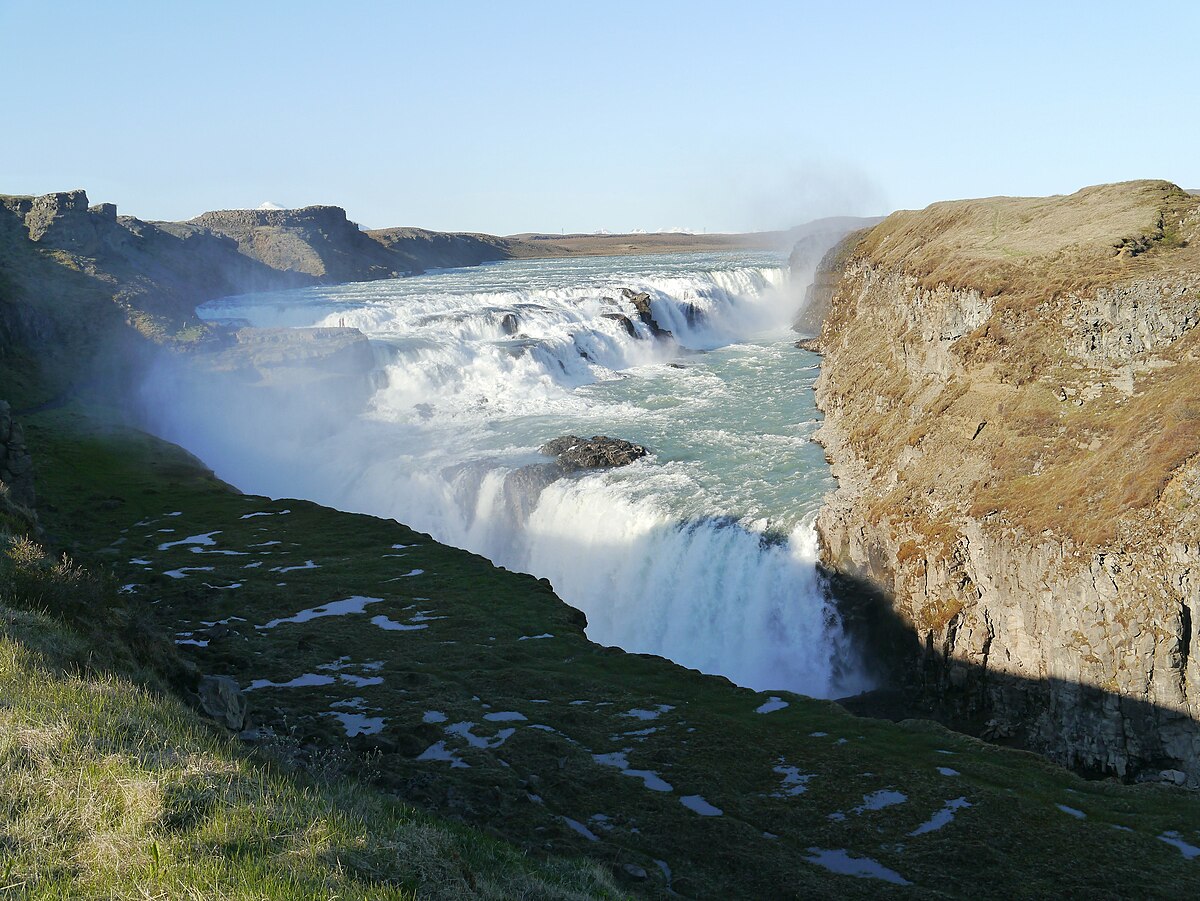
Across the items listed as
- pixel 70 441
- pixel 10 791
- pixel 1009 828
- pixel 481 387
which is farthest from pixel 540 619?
pixel 481 387

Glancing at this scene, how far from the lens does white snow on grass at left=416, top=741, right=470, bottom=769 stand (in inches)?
731

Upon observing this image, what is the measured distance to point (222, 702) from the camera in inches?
639

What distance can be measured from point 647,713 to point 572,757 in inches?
153

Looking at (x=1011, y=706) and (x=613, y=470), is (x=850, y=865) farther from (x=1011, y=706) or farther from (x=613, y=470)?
(x=613, y=470)

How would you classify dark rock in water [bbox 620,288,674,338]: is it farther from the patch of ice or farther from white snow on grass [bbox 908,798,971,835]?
white snow on grass [bbox 908,798,971,835]

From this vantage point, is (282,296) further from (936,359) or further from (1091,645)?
(1091,645)

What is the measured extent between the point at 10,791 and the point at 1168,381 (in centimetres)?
3415

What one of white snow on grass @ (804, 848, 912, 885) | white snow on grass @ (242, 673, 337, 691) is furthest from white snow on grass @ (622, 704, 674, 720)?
white snow on grass @ (242, 673, 337, 691)

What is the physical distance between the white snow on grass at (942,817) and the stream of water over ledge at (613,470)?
630 inches

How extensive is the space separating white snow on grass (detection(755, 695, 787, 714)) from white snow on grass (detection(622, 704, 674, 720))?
8.94 feet

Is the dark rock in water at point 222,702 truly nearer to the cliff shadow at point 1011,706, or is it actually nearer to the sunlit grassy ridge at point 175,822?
the sunlit grassy ridge at point 175,822

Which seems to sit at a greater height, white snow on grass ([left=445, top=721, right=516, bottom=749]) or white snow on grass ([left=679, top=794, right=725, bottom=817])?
white snow on grass ([left=445, top=721, right=516, bottom=749])

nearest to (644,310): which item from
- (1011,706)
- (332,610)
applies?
(332,610)

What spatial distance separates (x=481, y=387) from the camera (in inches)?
2744
